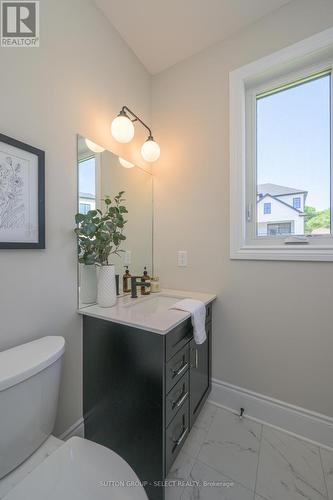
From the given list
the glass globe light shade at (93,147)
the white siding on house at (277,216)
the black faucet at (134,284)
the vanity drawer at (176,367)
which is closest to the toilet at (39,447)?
the vanity drawer at (176,367)

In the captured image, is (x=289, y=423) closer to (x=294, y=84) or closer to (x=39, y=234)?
(x=39, y=234)

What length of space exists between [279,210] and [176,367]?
1.18 m

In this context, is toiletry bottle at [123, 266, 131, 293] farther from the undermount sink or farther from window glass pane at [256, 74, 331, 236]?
window glass pane at [256, 74, 331, 236]

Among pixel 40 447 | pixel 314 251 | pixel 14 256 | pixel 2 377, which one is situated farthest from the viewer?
pixel 314 251

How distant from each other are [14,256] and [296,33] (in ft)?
6.68

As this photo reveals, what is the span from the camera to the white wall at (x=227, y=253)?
49.8 inches

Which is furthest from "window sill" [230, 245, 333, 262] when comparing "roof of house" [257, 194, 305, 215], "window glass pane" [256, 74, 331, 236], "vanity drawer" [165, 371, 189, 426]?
"vanity drawer" [165, 371, 189, 426]

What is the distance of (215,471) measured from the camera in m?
1.09

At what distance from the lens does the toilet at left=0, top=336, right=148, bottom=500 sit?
66 centimetres

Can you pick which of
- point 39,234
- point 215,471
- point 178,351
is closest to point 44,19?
point 39,234

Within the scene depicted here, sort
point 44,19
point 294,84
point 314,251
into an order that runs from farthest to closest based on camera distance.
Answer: point 294,84 < point 314,251 < point 44,19

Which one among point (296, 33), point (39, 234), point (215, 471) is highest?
point (296, 33)

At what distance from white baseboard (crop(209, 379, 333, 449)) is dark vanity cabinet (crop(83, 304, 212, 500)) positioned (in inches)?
14.2

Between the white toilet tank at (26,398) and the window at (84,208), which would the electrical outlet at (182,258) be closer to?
the window at (84,208)
